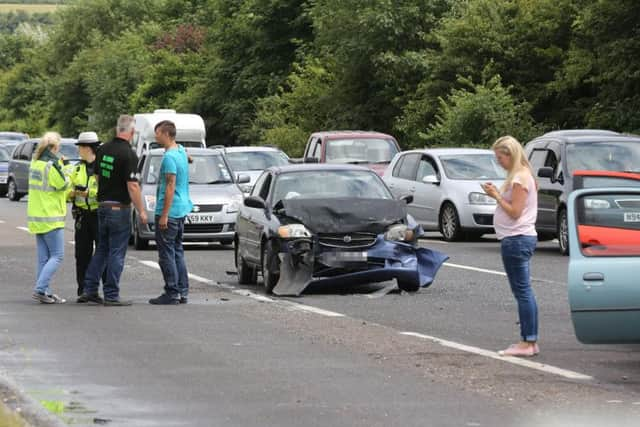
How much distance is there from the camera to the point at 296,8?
215 ft

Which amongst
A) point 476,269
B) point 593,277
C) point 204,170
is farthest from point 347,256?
point 204,170

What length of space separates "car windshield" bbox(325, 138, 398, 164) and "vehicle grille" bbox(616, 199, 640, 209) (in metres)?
22.9

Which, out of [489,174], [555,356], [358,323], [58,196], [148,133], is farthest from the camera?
[148,133]

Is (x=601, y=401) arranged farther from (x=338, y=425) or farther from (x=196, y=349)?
(x=196, y=349)

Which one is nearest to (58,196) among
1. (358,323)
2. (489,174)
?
(358,323)

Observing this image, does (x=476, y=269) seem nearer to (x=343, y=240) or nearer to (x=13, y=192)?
(x=343, y=240)

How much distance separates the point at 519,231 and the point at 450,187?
15929 millimetres

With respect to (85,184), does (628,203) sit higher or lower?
higher

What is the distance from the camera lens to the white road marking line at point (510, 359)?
1084 cm

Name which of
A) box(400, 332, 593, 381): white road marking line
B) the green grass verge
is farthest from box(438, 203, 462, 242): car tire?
the green grass verge

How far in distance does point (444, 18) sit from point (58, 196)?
31.2 metres

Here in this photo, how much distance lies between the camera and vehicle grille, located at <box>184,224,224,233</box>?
1004 inches

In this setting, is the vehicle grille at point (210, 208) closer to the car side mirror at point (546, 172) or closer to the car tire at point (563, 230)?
the car side mirror at point (546, 172)

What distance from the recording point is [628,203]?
11.7 meters
